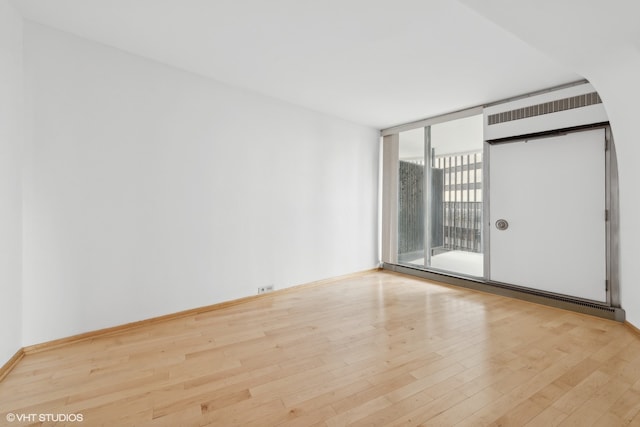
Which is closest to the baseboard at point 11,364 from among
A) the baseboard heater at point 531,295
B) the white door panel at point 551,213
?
the baseboard heater at point 531,295

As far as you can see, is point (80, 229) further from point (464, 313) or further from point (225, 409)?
point (464, 313)

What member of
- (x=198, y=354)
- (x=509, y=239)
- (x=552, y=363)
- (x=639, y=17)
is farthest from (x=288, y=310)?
(x=639, y=17)

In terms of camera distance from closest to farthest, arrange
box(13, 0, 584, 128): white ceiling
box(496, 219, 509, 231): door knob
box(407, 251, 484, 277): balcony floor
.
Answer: box(13, 0, 584, 128): white ceiling < box(496, 219, 509, 231): door knob < box(407, 251, 484, 277): balcony floor

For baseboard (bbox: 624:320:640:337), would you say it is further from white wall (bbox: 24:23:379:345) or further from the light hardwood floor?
white wall (bbox: 24:23:379:345)

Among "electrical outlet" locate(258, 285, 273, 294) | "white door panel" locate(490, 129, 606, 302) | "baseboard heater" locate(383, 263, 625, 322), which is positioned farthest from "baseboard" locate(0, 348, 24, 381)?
"white door panel" locate(490, 129, 606, 302)

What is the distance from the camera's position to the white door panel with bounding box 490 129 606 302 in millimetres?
3215

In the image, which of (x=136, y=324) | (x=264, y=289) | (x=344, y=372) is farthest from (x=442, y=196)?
(x=136, y=324)

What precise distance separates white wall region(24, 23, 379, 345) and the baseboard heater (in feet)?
6.80

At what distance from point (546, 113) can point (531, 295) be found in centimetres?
233

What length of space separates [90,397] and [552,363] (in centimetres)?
328

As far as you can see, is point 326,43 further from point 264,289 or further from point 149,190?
point 264,289

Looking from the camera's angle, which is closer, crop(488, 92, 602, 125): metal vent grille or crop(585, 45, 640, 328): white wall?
crop(585, 45, 640, 328): white wall

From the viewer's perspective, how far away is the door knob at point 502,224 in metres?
3.90

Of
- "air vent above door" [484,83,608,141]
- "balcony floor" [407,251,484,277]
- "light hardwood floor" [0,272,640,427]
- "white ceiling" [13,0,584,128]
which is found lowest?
"light hardwood floor" [0,272,640,427]
